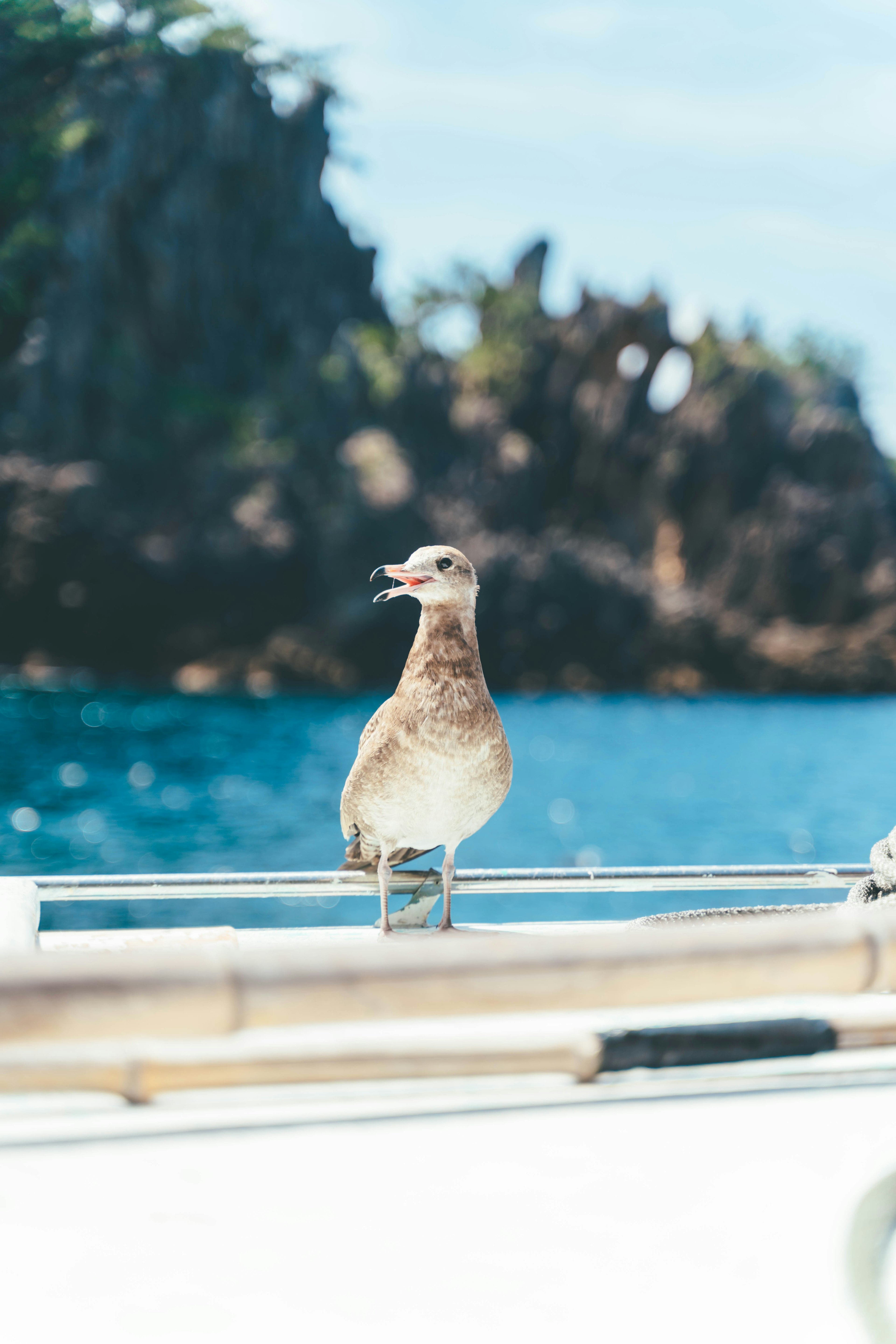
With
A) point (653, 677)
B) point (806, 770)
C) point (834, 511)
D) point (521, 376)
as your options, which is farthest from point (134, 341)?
point (834, 511)

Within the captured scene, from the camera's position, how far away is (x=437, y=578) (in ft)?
10.2

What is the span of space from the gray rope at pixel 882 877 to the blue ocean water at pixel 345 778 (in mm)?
15995

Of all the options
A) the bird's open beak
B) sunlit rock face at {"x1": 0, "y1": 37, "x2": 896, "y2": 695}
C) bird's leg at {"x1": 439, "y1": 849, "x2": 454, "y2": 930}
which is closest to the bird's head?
the bird's open beak

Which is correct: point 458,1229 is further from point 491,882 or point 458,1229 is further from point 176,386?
point 176,386

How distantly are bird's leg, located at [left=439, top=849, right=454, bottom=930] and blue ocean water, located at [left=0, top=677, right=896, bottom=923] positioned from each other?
1508 centimetres

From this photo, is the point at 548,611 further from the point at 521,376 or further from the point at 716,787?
the point at 716,787

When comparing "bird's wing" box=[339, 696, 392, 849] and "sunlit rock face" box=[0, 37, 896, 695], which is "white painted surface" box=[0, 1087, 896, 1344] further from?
"sunlit rock face" box=[0, 37, 896, 695]

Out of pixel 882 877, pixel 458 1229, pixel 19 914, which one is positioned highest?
pixel 19 914

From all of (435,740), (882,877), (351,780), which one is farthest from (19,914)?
(882,877)

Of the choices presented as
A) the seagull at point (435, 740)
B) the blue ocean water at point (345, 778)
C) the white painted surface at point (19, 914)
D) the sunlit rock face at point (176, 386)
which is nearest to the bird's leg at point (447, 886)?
the seagull at point (435, 740)

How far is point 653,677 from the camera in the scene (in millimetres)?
64125

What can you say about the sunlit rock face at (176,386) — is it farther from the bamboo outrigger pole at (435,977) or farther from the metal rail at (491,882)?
the bamboo outrigger pole at (435,977)

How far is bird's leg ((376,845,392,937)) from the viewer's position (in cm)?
319

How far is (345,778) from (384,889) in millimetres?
28840
